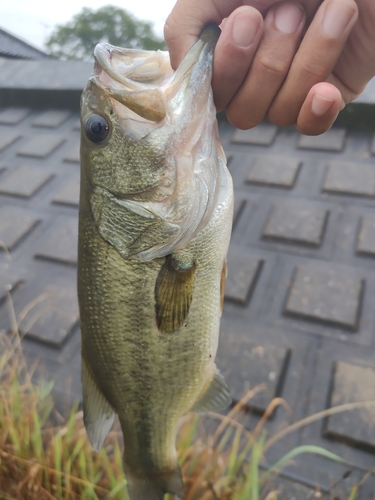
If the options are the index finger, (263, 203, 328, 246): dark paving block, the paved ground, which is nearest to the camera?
the index finger

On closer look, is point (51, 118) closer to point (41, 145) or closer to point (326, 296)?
point (41, 145)

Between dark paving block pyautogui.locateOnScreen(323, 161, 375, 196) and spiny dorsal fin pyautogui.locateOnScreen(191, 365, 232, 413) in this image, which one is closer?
spiny dorsal fin pyautogui.locateOnScreen(191, 365, 232, 413)

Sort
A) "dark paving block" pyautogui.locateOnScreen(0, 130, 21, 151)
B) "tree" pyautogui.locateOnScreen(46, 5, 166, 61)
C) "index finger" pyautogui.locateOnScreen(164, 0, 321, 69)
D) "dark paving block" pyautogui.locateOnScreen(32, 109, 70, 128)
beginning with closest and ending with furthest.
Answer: "index finger" pyautogui.locateOnScreen(164, 0, 321, 69), "dark paving block" pyautogui.locateOnScreen(0, 130, 21, 151), "dark paving block" pyautogui.locateOnScreen(32, 109, 70, 128), "tree" pyautogui.locateOnScreen(46, 5, 166, 61)

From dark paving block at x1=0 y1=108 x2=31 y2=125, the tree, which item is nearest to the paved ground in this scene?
dark paving block at x1=0 y1=108 x2=31 y2=125

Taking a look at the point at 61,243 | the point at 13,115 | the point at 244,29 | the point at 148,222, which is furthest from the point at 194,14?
the point at 13,115

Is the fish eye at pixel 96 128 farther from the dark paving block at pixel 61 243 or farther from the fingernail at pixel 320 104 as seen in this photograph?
the dark paving block at pixel 61 243

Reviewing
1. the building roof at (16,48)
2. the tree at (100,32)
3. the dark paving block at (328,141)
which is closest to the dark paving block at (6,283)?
the dark paving block at (328,141)

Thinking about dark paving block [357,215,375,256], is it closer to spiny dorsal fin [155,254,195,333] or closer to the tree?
spiny dorsal fin [155,254,195,333]
